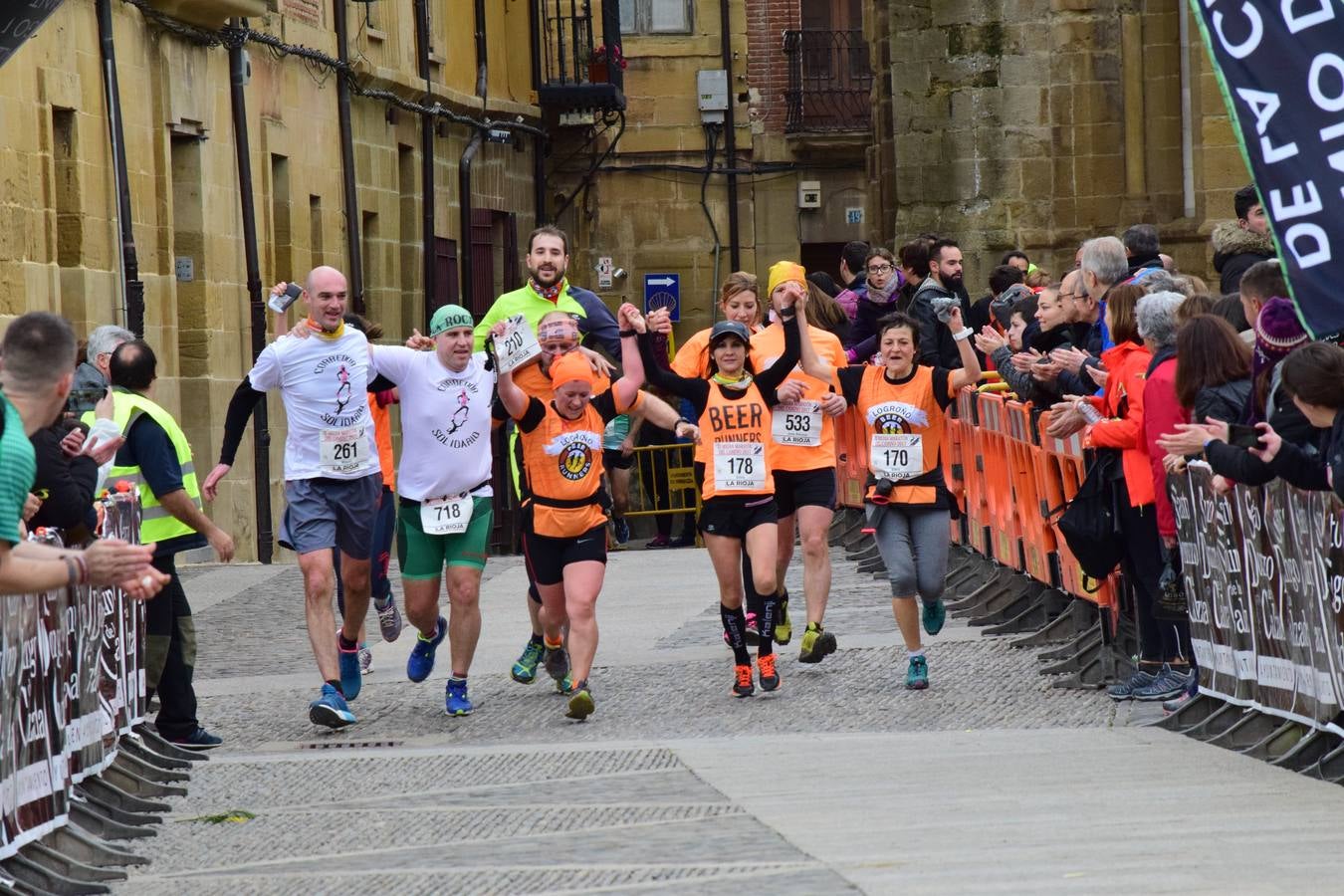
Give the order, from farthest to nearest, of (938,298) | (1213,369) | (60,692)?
(938,298)
(1213,369)
(60,692)

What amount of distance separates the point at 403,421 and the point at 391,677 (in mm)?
1891

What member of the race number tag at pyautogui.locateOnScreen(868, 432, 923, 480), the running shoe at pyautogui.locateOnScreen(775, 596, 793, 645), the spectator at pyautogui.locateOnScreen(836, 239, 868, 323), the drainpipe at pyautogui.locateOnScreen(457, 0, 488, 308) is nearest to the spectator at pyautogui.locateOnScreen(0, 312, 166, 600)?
the race number tag at pyautogui.locateOnScreen(868, 432, 923, 480)

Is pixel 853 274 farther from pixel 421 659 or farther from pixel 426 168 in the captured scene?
pixel 426 168

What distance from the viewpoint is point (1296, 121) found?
7.73 meters

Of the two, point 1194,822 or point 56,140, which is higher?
point 56,140

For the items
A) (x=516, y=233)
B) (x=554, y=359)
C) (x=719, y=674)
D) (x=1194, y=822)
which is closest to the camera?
(x=1194, y=822)

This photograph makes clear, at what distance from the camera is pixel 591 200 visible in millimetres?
38219

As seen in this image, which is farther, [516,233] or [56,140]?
[516,233]

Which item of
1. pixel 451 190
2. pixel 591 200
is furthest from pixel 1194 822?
pixel 591 200

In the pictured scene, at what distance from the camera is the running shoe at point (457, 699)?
11.6 meters

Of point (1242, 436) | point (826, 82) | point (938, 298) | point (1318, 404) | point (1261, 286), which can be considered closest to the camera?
point (1318, 404)

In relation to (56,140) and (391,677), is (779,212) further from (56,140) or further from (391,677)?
(391,677)

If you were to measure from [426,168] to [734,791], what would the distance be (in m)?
22.6

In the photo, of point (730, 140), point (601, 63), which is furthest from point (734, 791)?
point (730, 140)
